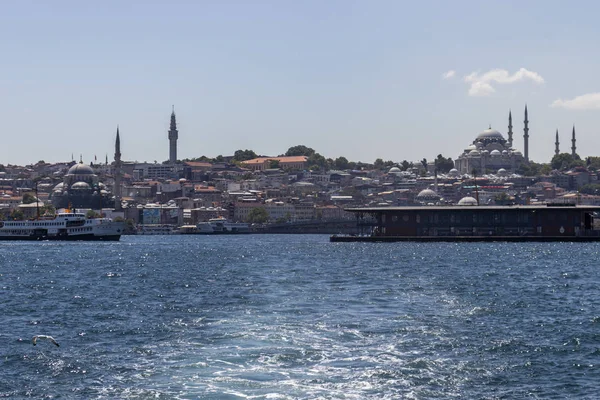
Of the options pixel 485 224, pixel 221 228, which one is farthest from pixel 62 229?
pixel 221 228

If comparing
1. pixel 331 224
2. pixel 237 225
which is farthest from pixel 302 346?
pixel 237 225

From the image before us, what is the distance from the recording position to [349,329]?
103ft

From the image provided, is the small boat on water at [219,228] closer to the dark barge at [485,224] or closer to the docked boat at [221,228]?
the docked boat at [221,228]

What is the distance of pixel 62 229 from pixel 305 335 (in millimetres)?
102007

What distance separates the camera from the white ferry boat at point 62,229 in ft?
421

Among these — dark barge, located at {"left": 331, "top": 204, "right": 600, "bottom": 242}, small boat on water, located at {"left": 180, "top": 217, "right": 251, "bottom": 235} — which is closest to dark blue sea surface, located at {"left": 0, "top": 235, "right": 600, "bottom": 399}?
dark barge, located at {"left": 331, "top": 204, "right": 600, "bottom": 242}

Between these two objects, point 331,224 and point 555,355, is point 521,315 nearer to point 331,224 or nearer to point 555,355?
point 555,355

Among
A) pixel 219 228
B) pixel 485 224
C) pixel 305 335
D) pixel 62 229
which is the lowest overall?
pixel 219 228

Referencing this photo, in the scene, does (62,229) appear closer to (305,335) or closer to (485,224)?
(485,224)

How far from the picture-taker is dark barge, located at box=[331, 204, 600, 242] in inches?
3900

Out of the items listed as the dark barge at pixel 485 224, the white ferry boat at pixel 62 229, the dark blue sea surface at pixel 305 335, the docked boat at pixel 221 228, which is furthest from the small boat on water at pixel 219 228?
the dark blue sea surface at pixel 305 335

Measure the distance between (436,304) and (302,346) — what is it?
11598 mm

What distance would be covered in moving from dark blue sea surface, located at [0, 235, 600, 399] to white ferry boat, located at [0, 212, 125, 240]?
72864 millimetres

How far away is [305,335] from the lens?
3014 cm
